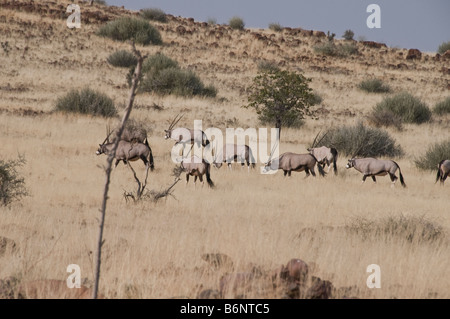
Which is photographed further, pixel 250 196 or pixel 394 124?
pixel 394 124

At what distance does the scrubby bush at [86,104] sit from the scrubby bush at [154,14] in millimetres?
33534

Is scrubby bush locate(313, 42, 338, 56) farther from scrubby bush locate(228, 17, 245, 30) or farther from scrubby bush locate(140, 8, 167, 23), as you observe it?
scrubby bush locate(140, 8, 167, 23)

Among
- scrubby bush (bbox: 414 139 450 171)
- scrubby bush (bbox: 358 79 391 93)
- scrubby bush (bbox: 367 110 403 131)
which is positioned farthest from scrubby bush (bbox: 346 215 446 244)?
scrubby bush (bbox: 358 79 391 93)

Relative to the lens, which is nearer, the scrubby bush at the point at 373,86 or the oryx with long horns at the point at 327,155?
the oryx with long horns at the point at 327,155

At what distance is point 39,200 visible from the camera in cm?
1100

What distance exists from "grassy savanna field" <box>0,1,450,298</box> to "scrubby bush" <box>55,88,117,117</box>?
0.83 m

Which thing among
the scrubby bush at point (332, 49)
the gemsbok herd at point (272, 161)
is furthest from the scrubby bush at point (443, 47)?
the gemsbok herd at point (272, 161)

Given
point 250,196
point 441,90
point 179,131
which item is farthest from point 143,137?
point 441,90

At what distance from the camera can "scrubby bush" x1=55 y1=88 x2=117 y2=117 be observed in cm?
2473

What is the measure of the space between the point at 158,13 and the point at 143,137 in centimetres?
4203

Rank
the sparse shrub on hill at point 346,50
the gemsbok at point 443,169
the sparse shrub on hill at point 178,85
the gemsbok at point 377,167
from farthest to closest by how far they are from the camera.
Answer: the sparse shrub on hill at point 346,50
the sparse shrub on hill at point 178,85
the gemsbok at point 443,169
the gemsbok at point 377,167

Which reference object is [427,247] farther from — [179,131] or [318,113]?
[318,113]

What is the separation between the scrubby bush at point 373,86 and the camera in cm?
3878

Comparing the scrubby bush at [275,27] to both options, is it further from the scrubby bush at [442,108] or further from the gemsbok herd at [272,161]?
the gemsbok herd at [272,161]
